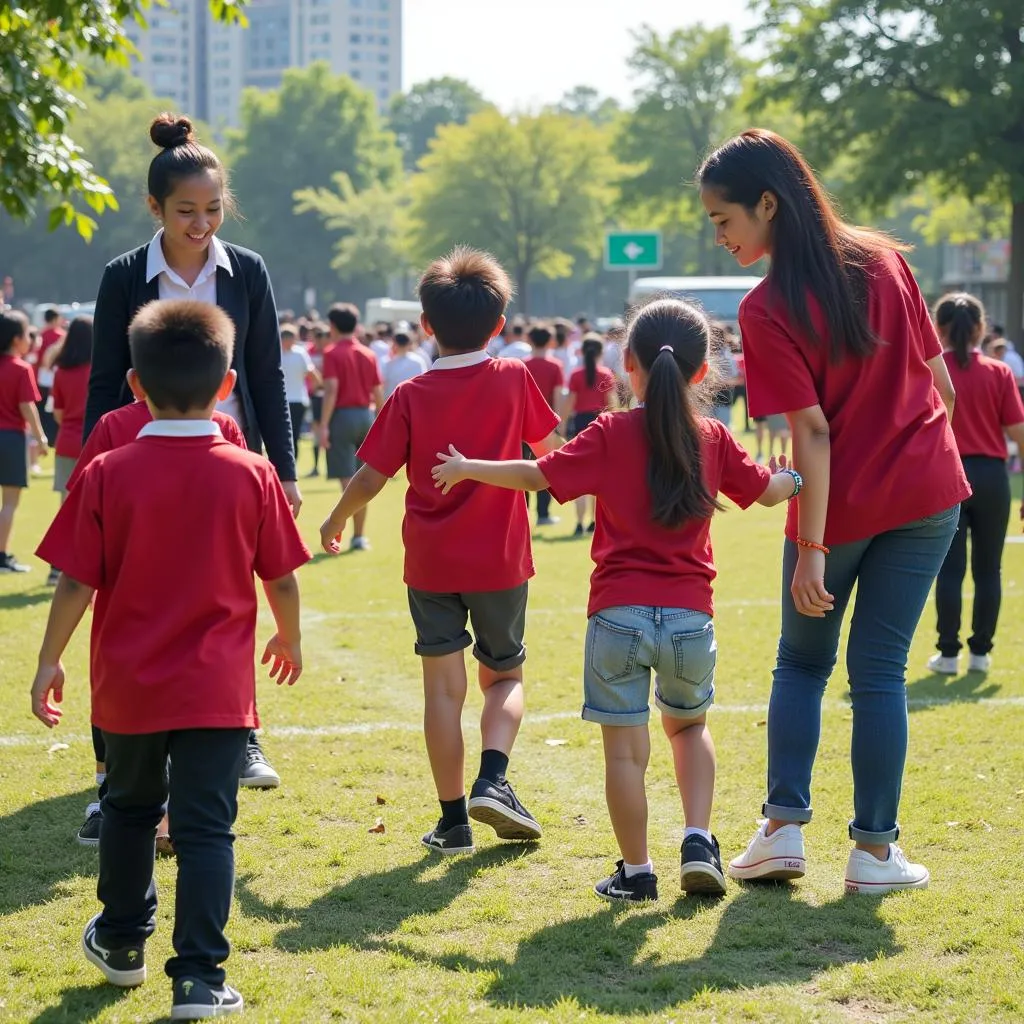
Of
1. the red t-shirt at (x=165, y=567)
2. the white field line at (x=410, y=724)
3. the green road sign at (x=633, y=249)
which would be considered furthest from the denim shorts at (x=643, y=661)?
the green road sign at (x=633, y=249)

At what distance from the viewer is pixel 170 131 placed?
5090mm

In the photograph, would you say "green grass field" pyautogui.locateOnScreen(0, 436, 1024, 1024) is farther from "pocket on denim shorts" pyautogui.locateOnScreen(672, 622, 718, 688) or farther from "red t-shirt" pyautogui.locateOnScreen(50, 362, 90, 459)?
"red t-shirt" pyautogui.locateOnScreen(50, 362, 90, 459)

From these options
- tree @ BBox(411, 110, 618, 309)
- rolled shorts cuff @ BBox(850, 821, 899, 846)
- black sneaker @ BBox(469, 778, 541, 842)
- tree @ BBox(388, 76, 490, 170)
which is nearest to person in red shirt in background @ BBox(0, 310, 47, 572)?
black sneaker @ BBox(469, 778, 541, 842)

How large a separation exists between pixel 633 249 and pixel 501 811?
24.0 metres

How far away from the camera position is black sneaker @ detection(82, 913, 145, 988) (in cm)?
383

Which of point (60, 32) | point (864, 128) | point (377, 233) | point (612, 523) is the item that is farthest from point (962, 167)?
point (377, 233)

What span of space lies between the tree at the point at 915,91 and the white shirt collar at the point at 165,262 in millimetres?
27920

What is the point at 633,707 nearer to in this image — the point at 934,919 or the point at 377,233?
the point at 934,919

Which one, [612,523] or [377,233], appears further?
[377,233]

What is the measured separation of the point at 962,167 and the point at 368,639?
25731 mm

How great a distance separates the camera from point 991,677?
26.8 ft

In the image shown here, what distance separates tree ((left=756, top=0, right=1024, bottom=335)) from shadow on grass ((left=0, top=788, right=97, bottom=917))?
93.2ft

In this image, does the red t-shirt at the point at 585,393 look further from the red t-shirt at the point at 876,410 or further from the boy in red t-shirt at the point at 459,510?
the red t-shirt at the point at 876,410

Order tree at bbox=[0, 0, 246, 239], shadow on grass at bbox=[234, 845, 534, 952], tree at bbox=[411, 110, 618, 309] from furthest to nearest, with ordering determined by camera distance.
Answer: tree at bbox=[411, 110, 618, 309] → tree at bbox=[0, 0, 246, 239] → shadow on grass at bbox=[234, 845, 534, 952]
